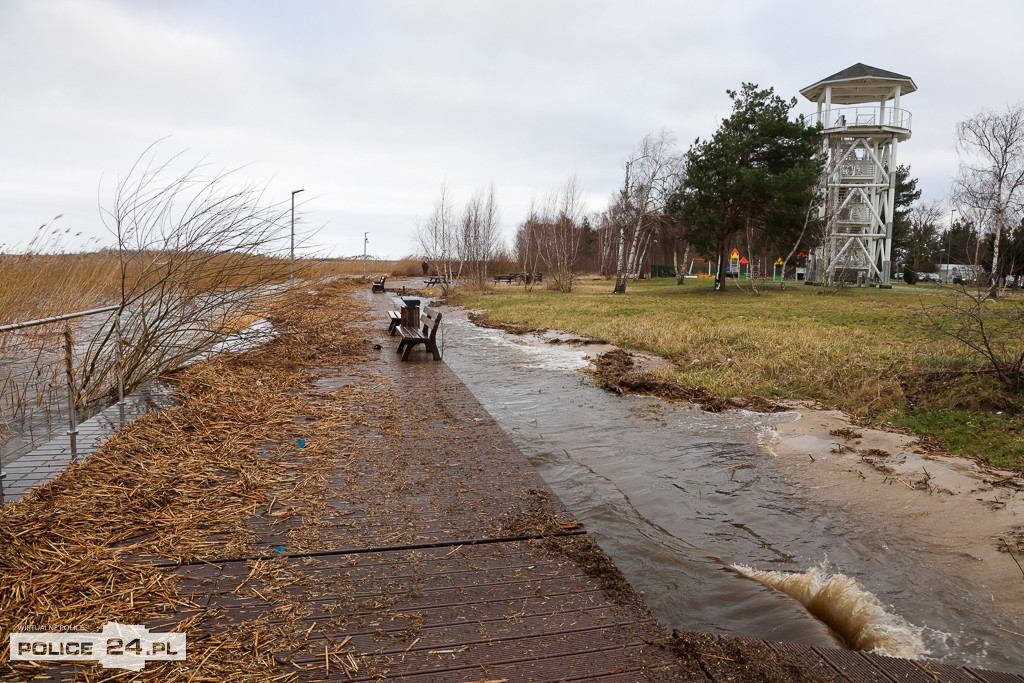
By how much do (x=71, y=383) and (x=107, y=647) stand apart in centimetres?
334

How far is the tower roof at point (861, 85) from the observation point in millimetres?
38125

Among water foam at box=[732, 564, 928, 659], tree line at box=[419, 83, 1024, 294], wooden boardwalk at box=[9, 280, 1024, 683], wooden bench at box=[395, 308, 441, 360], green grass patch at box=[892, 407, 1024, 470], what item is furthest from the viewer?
tree line at box=[419, 83, 1024, 294]

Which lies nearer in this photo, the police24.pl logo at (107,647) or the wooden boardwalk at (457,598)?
the police24.pl logo at (107,647)

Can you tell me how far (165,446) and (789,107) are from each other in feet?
111

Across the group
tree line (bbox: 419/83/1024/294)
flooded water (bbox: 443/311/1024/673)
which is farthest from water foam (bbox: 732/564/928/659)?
tree line (bbox: 419/83/1024/294)

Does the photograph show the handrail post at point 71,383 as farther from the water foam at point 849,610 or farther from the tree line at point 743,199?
the tree line at point 743,199

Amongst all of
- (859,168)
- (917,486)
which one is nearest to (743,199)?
(859,168)

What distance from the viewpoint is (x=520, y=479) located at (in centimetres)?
511

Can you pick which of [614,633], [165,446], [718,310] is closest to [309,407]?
[165,446]

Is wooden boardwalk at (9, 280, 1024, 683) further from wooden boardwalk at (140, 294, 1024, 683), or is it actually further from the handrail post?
the handrail post

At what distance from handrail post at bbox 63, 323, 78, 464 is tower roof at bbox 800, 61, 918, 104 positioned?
42.8 metres

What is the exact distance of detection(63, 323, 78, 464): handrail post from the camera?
504cm

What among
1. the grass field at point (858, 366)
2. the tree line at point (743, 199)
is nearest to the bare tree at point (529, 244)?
the tree line at point (743, 199)

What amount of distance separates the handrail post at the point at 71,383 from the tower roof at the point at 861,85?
42837mm
